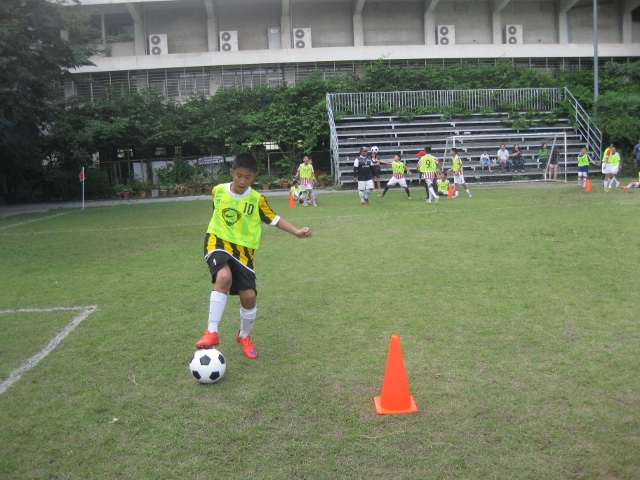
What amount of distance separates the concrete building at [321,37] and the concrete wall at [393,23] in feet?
0.21

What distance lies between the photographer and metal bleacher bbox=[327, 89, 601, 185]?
102 feet

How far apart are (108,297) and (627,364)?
634cm

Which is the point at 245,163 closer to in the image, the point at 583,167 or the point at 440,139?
the point at 583,167

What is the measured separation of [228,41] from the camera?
3781 centimetres

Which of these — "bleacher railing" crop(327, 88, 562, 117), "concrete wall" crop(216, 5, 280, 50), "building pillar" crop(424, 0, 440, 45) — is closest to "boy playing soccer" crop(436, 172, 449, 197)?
"bleacher railing" crop(327, 88, 562, 117)

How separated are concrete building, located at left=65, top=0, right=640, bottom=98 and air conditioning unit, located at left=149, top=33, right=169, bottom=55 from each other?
0.06 meters

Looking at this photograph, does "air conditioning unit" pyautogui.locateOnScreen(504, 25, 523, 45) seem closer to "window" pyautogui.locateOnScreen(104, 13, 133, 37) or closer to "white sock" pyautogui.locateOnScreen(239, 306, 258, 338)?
"window" pyautogui.locateOnScreen(104, 13, 133, 37)

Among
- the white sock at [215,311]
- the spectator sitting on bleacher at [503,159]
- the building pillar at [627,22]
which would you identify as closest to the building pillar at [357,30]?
the spectator sitting on bleacher at [503,159]

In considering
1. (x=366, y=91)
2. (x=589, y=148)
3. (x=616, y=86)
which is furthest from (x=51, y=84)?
(x=616, y=86)

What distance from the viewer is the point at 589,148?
3316 cm

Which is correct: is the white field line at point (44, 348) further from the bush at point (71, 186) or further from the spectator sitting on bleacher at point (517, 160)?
the spectator sitting on bleacher at point (517, 160)

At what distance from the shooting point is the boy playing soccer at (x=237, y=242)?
18.4 feet

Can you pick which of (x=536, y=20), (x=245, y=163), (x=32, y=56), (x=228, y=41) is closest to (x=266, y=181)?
(x=228, y=41)

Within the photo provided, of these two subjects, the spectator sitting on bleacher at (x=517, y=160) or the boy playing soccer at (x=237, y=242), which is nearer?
the boy playing soccer at (x=237, y=242)
